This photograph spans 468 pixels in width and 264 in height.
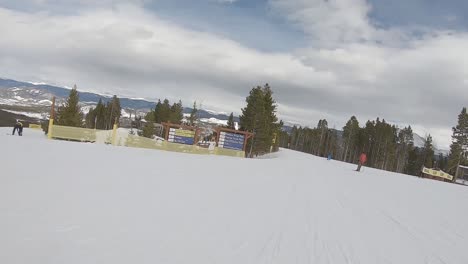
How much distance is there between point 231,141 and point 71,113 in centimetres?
2828

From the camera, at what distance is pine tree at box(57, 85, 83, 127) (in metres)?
53.6

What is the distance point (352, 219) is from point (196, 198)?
12.9 feet

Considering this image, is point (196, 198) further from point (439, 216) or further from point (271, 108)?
point (271, 108)

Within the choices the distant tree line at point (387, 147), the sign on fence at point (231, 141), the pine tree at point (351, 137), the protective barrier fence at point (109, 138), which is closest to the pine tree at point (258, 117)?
the sign on fence at point (231, 141)

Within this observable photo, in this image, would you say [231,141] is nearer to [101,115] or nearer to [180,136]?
[180,136]

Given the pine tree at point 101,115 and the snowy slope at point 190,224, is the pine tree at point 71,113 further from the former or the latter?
the pine tree at point 101,115

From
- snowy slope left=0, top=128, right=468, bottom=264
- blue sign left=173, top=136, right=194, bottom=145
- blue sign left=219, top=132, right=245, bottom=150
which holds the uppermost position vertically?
blue sign left=219, top=132, right=245, bottom=150

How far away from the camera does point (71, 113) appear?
54094mm

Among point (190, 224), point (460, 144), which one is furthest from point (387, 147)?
point (190, 224)

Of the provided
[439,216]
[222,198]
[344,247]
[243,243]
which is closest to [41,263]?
[243,243]

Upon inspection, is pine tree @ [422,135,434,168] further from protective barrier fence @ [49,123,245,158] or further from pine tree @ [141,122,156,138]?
protective barrier fence @ [49,123,245,158]

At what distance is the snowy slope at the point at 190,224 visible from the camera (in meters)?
5.37

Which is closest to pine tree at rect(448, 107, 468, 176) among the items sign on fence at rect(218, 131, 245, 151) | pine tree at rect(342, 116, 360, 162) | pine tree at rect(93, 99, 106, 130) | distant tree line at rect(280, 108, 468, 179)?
distant tree line at rect(280, 108, 468, 179)

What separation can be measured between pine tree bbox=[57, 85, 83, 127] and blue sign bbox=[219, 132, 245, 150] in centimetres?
2681
